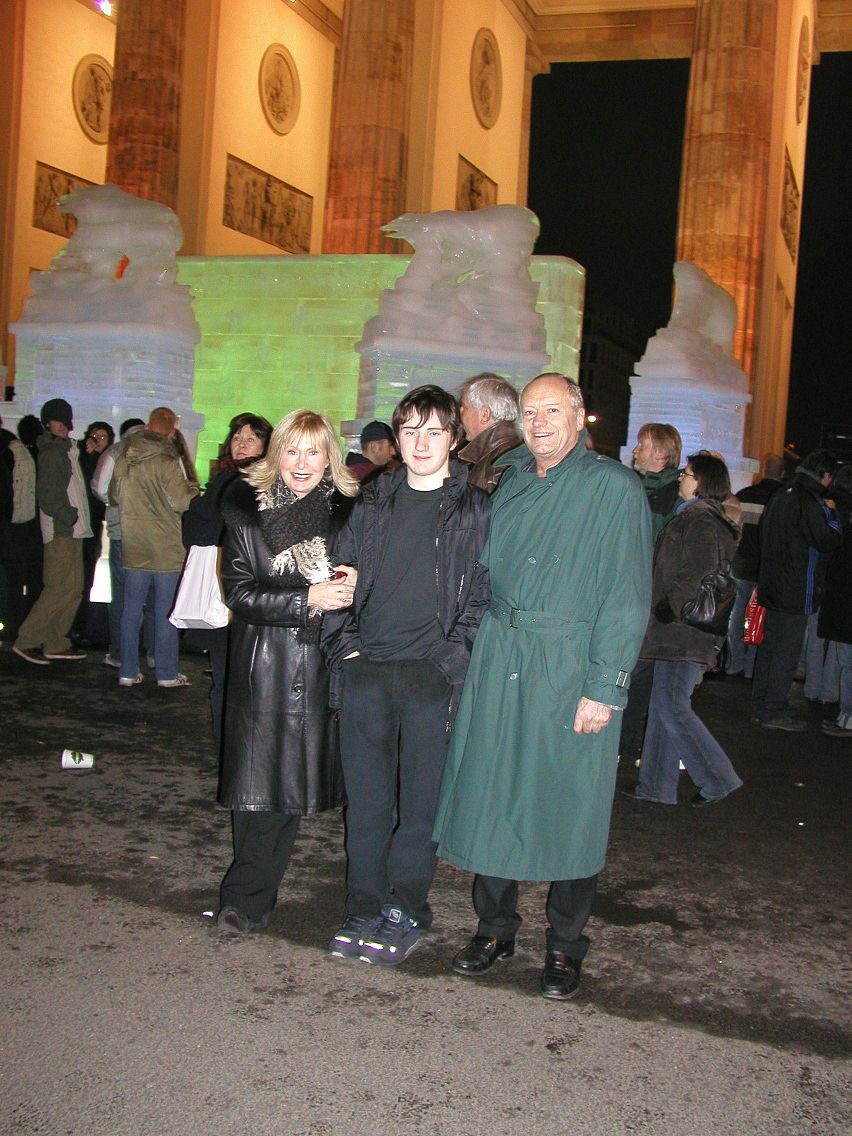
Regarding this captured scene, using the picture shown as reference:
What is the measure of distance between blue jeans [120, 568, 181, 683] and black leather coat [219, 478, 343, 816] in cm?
408

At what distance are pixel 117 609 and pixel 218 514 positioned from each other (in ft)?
9.24

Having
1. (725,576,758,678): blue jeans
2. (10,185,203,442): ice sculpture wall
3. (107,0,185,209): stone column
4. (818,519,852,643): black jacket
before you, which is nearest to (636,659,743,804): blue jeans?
(818,519,852,643): black jacket

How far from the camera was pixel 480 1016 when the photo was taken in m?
3.59

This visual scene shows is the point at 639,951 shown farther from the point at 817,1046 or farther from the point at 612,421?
the point at 612,421

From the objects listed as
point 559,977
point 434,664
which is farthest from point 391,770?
point 559,977

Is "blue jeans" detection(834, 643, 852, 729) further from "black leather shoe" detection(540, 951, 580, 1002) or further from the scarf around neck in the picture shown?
the scarf around neck

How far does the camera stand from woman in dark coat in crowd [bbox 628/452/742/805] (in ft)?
19.6

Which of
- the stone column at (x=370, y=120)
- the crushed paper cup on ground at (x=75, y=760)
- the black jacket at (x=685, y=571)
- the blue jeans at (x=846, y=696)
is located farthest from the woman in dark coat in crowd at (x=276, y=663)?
the stone column at (x=370, y=120)

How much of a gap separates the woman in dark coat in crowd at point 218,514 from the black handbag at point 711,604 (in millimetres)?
2098

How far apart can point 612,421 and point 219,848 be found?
85.6m

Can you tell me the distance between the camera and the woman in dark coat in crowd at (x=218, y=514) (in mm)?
5922

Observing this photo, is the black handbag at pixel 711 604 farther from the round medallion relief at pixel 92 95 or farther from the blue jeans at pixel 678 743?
the round medallion relief at pixel 92 95

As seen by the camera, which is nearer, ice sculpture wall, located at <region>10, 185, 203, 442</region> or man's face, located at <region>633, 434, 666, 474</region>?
man's face, located at <region>633, 434, 666, 474</region>

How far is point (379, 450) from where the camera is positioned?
26.9 ft
